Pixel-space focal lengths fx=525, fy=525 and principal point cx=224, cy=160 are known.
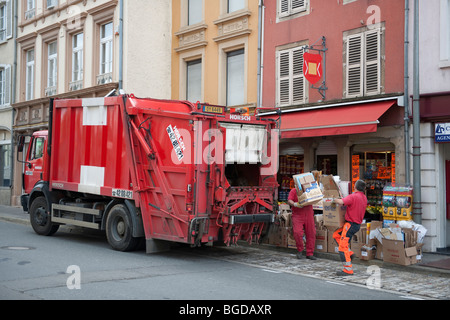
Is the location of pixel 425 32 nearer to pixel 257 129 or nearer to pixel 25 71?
pixel 257 129

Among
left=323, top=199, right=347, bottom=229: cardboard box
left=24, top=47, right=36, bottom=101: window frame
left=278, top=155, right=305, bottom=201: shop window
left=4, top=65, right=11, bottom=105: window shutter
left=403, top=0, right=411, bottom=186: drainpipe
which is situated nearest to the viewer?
left=323, top=199, right=347, bottom=229: cardboard box

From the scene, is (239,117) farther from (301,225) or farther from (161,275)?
(161,275)

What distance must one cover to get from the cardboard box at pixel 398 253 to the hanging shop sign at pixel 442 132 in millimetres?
2737

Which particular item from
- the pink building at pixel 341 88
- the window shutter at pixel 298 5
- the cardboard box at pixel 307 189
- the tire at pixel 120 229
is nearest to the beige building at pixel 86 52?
the pink building at pixel 341 88

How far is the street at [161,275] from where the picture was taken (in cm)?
691

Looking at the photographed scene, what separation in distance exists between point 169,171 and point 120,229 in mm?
1924

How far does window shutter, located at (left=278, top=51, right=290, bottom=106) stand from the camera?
14.4m

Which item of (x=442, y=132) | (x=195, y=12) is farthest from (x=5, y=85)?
(x=442, y=132)

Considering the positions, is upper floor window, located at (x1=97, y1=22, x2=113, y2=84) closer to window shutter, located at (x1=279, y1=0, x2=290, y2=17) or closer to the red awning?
window shutter, located at (x1=279, y1=0, x2=290, y2=17)

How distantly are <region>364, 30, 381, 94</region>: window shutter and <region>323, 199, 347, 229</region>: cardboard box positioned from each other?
12.1 ft

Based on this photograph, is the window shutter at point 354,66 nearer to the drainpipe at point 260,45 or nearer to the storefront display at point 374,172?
the storefront display at point 374,172

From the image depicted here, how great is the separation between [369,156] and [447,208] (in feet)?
7.04

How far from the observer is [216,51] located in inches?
653

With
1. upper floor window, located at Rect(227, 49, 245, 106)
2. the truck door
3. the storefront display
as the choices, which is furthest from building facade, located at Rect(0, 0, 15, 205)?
the storefront display
